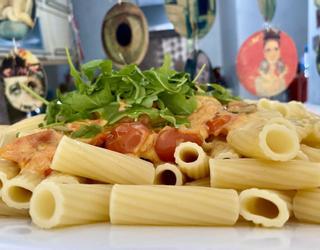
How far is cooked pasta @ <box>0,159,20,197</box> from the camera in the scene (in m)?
0.97

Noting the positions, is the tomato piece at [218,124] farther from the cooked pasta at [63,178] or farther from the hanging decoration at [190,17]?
the hanging decoration at [190,17]

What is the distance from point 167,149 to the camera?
103 cm

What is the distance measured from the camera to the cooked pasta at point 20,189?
0.92 meters

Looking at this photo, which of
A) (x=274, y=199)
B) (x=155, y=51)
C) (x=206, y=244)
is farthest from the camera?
(x=155, y=51)

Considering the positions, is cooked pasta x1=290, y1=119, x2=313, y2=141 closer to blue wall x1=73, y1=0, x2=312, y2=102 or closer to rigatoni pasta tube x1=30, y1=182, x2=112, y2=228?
rigatoni pasta tube x1=30, y1=182, x2=112, y2=228

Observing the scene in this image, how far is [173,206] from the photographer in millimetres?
847

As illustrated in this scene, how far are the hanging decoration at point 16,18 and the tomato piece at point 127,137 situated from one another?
1699mm

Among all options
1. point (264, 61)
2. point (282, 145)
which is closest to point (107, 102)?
point (282, 145)

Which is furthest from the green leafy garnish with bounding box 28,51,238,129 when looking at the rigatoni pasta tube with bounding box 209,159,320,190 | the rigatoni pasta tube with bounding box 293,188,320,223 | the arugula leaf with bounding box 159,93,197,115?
the rigatoni pasta tube with bounding box 293,188,320,223

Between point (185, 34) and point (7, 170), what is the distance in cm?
208

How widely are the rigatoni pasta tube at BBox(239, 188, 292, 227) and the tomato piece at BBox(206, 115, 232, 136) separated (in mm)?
245

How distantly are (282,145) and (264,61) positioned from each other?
2.21 m

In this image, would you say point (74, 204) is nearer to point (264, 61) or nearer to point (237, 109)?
point (237, 109)

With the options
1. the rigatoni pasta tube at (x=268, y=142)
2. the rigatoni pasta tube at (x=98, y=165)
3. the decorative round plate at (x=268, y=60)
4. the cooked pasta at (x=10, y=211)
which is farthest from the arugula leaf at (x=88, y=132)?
the decorative round plate at (x=268, y=60)
